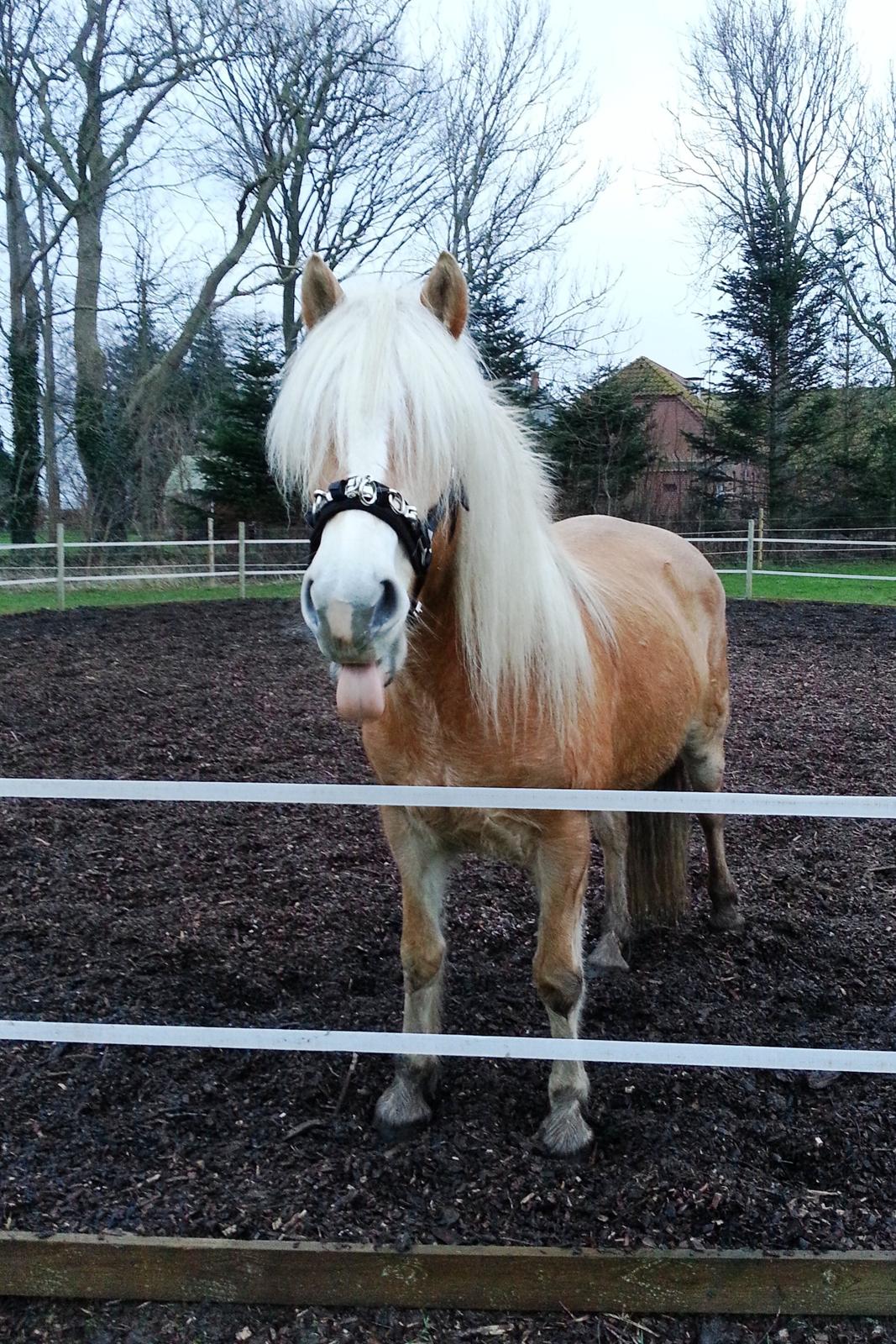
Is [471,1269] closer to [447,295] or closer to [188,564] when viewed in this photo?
[447,295]

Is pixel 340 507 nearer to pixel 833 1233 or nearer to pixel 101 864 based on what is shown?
pixel 833 1233

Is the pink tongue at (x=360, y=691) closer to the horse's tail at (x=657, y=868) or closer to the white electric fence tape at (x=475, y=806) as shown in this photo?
the white electric fence tape at (x=475, y=806)

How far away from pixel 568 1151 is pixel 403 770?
1.10m

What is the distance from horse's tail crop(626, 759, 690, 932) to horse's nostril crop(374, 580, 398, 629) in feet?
7.17

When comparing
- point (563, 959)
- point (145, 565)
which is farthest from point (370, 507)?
point (145, 565)

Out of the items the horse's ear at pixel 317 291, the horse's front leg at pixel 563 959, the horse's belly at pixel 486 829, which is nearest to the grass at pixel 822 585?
the horse's front leg at pixel 563 959

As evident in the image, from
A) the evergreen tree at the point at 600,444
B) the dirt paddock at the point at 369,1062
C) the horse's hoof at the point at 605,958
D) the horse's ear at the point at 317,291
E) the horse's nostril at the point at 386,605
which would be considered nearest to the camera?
the horse's nostril at the point at 386,605

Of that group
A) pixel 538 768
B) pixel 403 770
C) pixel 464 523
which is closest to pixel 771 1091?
pixel 538 768

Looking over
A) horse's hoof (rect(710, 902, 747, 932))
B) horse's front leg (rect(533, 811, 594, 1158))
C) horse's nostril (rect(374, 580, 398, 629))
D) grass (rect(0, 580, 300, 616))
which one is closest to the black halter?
horse's nostril (rect(374, 580, 398, 629))

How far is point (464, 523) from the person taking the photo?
217 cm

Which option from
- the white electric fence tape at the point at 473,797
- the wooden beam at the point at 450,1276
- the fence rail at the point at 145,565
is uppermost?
the fence rail at the point at 145,565

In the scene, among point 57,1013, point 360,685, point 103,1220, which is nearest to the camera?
point 360,685

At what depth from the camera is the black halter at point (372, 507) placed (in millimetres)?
1762

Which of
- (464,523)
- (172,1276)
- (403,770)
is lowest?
(172,1276)
